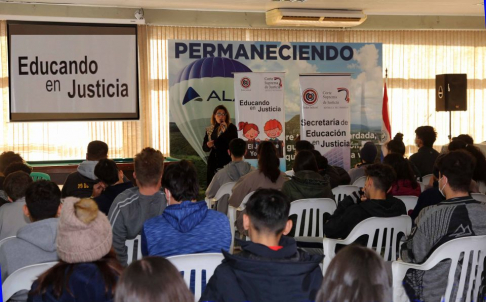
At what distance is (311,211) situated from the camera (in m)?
4.66

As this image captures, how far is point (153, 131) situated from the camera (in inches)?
402

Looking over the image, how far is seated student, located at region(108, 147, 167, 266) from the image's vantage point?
3.81 m

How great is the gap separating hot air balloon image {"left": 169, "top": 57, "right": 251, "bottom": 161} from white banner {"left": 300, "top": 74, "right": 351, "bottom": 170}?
1657 millimetres

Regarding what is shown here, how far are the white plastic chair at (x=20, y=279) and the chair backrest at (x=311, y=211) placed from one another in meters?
2.25

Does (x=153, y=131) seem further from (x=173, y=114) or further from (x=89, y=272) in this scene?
(x=89, y=272)

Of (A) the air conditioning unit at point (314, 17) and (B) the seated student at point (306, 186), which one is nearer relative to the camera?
(B) the seated student at point (306, 186)

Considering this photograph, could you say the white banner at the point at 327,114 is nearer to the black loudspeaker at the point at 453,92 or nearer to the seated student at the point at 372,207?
the black loudspeaker at the point at 453,92

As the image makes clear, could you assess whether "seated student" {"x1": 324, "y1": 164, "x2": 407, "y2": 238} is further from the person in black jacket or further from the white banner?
the white banner

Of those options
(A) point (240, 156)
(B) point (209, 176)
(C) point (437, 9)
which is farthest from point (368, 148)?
(C) point (437, 9)

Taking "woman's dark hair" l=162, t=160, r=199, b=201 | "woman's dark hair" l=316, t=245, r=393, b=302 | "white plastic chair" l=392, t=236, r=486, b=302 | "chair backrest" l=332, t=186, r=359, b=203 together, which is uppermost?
"woman's dark hair" l=162, t=160, r=199, b=201

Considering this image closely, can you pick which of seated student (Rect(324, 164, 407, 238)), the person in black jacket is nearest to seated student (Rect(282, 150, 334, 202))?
seated student (Rect(324, 164, 407, 238))

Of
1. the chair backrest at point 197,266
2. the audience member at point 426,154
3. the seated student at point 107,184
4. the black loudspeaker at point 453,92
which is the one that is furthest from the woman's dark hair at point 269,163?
the black loudspeaker at point 453,92

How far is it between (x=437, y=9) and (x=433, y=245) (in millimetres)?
8400

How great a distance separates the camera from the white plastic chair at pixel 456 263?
119 inches
